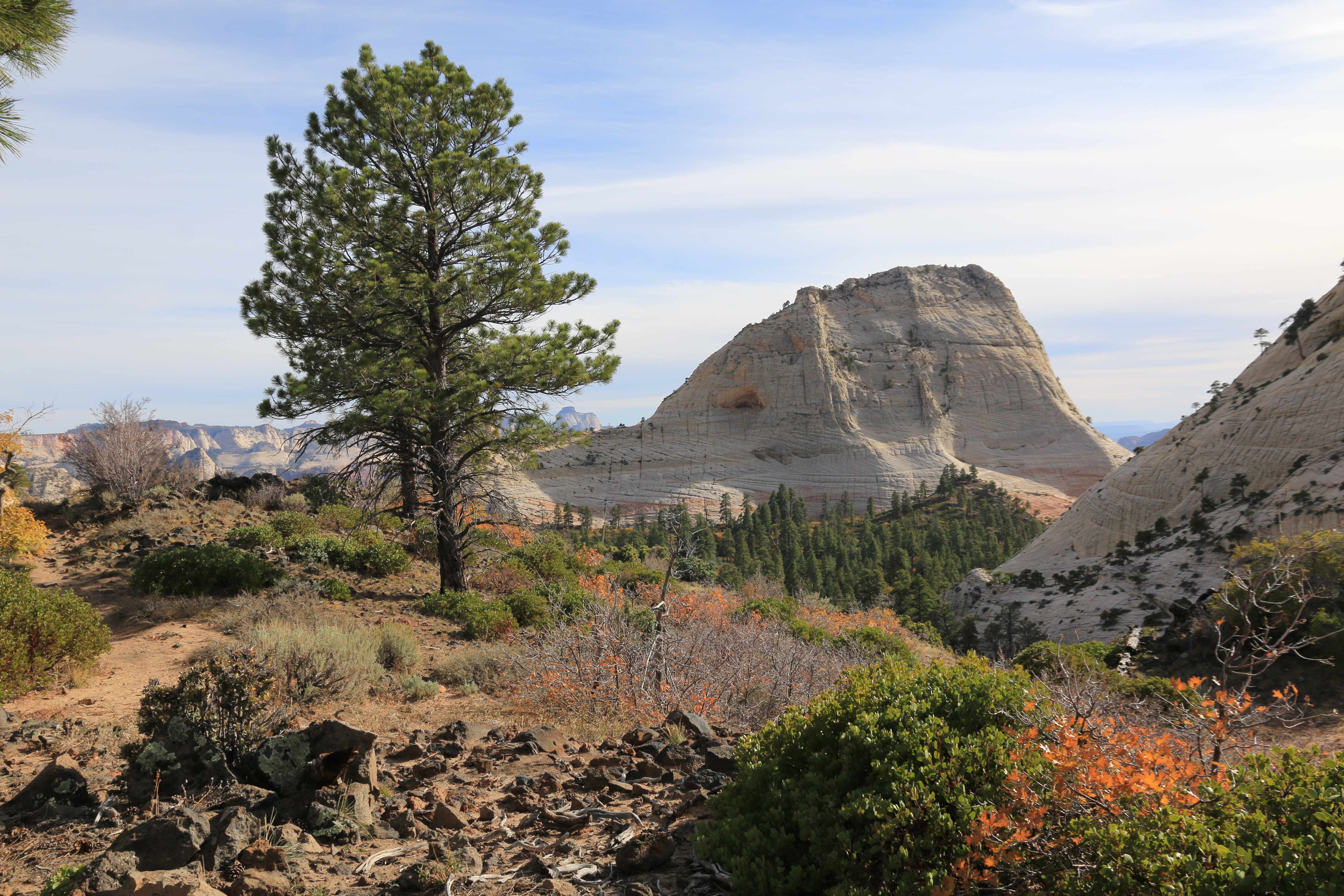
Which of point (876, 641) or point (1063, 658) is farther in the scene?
point (876, 641)

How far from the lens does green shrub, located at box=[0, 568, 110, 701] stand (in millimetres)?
6645

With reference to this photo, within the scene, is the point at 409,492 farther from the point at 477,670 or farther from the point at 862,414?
the point at 862,414

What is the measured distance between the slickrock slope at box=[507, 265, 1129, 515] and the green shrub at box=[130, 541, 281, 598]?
47.8 meters

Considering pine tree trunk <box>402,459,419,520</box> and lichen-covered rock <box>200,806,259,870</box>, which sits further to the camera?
pine tree trunk <box>402,459,419,520</box>

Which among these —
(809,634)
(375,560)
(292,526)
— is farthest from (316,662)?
(809,634)

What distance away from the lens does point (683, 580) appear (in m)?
23.9

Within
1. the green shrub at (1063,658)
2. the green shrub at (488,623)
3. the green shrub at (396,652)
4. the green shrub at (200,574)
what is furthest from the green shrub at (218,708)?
the green shrub at (1063,658)

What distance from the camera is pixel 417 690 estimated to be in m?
7.65

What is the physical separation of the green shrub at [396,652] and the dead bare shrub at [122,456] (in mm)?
11335

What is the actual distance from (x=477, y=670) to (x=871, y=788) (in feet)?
20.9

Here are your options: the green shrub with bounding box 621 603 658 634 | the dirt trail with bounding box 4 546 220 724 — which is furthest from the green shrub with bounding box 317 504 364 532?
the green shrub with bounding box 621 603 658 634

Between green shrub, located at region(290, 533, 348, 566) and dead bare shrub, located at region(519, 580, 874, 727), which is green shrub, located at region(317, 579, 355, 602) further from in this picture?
dead bare shrub, located at region(519, 580, 874, 727)

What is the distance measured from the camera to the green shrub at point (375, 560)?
1377 cm

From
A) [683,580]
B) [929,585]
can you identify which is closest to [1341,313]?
[929,585]
